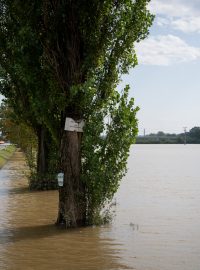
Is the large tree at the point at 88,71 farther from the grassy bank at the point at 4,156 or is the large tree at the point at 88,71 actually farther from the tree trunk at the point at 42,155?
the grassy bank at the point at 4,156

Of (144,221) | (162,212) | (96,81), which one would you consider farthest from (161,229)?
(96,81)

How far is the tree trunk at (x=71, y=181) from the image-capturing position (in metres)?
13.2

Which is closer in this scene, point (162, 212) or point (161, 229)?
point (161, 229)

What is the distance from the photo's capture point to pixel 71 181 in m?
13.2

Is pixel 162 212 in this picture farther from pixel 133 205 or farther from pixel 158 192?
pixel 158 192

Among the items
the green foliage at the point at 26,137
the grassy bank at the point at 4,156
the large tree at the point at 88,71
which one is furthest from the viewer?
the grassy bank at the point at 4,156

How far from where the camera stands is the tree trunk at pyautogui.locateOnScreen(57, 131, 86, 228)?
43.4 ft

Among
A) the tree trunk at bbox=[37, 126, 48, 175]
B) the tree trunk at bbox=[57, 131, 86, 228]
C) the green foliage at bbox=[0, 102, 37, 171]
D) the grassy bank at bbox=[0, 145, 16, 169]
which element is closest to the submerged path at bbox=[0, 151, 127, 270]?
the tree trunk at bbox=[57, 131, 86, 228]

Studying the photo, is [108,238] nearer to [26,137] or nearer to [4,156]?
[26,137]

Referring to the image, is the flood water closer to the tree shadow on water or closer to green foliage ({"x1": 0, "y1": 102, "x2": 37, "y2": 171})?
the tree shadow on water

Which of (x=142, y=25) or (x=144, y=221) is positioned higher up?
(x=142, y=25)

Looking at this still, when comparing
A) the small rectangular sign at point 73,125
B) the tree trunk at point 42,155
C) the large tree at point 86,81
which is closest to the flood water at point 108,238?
the large tree at point 86,81

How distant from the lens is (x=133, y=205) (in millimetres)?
19266

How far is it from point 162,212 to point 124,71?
19.1ft
